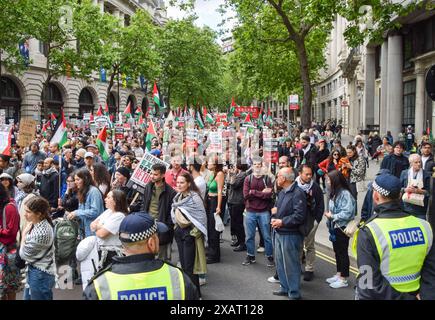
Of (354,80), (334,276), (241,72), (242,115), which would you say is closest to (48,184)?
(334,276)

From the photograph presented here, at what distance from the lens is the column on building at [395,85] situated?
2504 cm

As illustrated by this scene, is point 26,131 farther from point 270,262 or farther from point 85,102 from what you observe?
point 85,102

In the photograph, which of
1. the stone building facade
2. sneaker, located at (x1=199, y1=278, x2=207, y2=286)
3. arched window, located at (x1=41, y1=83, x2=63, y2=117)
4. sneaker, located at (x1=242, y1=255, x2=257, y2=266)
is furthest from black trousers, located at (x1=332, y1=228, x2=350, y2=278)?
arched window, located at (x1=41, y1=83, x2=63, y2=117)

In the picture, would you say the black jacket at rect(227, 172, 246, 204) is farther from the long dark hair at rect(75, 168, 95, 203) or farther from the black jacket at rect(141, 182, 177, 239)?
the long dark hair at rect(75, 168, 95, 203)

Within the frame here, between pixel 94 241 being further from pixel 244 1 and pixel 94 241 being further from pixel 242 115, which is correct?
→ pixel 242 115

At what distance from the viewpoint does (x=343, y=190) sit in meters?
6.62

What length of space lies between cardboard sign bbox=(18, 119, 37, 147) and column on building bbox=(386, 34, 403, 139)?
60.9 feet

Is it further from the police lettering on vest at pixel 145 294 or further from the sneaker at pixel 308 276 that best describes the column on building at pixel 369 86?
the police lettering on vest at pixel 145 294

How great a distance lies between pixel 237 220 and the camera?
9.09 meters

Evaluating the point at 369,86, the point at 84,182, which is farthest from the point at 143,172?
the point at 369,86

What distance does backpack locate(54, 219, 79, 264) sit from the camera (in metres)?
5.47

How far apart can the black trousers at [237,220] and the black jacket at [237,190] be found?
9 centimetres

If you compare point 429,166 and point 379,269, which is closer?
point 379,269

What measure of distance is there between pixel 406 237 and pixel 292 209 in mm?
2513
